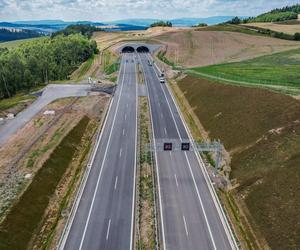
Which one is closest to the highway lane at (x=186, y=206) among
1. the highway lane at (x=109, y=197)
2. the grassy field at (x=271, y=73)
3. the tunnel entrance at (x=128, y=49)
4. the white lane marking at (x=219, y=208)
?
the white lane marking at (x=219, y=208)

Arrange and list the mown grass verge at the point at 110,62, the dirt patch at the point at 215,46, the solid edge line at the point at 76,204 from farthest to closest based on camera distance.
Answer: the dirt patch at the point at 215,46 → the mown grass verge at the point at 110,62 → the solid edge line at the point at 76,204

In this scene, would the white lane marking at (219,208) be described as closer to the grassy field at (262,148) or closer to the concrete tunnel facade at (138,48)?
the grassy field at (262,148)

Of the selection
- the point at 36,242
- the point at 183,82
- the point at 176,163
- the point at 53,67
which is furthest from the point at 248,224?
the point at 53,67

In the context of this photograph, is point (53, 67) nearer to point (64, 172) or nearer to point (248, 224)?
point (64, 172)

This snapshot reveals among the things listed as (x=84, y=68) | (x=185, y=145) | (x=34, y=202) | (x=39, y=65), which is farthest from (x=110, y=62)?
(x=34, y=202)

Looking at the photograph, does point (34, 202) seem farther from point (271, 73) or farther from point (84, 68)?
point (84, 68)

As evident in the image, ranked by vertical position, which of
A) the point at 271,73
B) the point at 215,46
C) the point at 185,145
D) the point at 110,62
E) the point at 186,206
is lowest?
the point at 110,62

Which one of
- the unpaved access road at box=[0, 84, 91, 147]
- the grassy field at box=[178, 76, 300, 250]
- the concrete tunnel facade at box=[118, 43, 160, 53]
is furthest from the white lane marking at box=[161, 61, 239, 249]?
the concrete tunnel facade at box=[118, 43, 160, 53]
